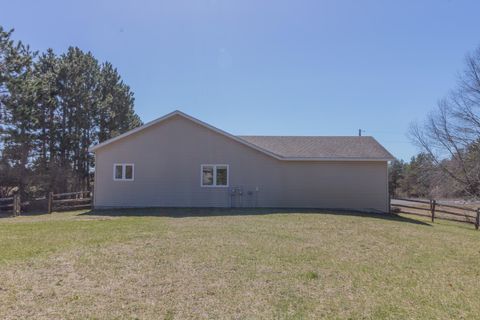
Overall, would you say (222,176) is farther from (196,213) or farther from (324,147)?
(324,147)

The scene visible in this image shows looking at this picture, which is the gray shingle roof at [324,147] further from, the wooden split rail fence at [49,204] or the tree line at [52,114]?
the tree line at [52,114]

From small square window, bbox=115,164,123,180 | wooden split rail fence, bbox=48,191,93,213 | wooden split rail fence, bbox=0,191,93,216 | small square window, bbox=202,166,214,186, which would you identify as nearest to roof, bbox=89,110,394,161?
small square window, bbox=115,164,123,180

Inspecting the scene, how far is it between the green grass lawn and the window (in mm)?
6566

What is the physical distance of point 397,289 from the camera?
5242 mm

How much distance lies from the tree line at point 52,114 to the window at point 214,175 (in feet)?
36.4

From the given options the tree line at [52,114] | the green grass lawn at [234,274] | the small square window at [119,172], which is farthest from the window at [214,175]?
the tree line at [52,114]

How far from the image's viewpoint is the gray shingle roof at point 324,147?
679 inches

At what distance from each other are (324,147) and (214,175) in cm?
603

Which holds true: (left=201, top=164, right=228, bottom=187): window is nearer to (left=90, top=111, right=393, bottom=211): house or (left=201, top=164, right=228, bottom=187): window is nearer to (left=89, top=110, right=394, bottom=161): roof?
(left=90, top=111, right=393, bottom=211): house

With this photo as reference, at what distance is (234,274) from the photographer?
5.83 metres

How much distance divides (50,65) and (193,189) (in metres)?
15.3

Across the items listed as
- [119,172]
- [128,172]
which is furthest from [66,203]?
[128,172]

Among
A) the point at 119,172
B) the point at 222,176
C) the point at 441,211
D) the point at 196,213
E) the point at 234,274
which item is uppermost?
the point at 119,172

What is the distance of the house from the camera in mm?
17016
